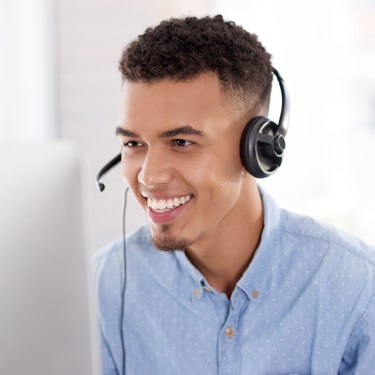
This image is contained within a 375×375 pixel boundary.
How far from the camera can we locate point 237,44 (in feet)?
3.83

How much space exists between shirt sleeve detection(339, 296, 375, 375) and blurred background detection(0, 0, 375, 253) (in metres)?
1.36

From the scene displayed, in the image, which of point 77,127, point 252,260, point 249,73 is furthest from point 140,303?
point 77,127

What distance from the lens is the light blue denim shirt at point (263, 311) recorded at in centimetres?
118

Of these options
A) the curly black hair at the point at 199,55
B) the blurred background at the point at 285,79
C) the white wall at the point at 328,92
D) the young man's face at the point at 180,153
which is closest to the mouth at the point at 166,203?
the young man's face at the point at 180,153

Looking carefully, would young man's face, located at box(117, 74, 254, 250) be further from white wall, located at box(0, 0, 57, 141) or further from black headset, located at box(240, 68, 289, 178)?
white wall, located at box(0, 0, 57, 141)

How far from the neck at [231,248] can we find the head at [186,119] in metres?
0.06

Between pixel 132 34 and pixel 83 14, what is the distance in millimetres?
207

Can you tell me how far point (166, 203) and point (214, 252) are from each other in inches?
7.4

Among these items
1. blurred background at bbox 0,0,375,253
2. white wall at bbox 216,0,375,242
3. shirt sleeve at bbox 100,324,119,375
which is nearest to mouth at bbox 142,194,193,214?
shirt sleeve at bbox 100,324,119,375

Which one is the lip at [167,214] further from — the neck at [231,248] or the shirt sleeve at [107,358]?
the shirt sleeve at [107,358]

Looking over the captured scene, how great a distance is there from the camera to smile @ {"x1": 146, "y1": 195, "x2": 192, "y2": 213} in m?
1.14

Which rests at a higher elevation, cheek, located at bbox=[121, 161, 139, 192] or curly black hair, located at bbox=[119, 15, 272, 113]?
curly black hair, located at bbox=[119, 15, 272, 113]

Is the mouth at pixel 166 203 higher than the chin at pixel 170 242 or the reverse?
higher

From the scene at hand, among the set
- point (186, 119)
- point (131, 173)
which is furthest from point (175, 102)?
point (131, 173)
